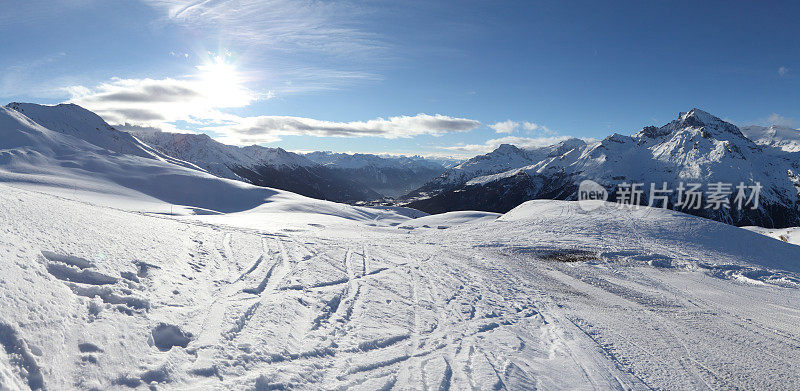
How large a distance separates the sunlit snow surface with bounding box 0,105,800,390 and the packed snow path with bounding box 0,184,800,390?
3 cm

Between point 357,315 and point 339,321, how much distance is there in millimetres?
514

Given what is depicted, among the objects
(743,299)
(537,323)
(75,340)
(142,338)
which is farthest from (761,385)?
(75,340)

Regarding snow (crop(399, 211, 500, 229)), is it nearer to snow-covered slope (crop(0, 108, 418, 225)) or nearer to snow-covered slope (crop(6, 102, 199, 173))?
snow-covered slope (crop(0, 108, 418, 225))

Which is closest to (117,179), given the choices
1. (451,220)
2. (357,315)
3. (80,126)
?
(451,220)

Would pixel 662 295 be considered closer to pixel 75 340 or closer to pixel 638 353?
pixel 638 353

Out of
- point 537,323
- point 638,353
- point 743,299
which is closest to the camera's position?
point 638,353

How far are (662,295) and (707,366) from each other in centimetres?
502

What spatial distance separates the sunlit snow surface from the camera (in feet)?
16.4

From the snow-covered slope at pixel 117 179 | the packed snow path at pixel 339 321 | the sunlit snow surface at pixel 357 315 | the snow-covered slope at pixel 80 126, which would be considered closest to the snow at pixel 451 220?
the snow-covered slope at pixel 117 179

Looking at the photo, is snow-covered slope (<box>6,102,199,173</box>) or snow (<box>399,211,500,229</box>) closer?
snow (<box>399,211,500,229</box>)

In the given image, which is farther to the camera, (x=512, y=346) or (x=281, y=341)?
(x=512, y=346)

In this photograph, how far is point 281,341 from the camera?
20.3 feet

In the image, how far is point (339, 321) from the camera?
7.41m

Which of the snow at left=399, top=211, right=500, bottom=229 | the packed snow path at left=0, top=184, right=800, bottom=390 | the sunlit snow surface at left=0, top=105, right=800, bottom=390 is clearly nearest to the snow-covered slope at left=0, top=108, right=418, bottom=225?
the snow at left=399, top=211, right=500, bottom=229
